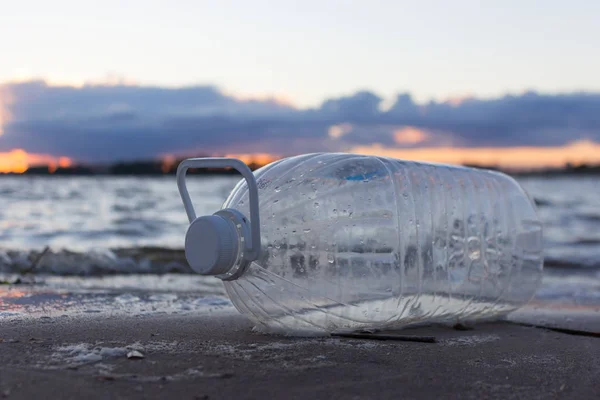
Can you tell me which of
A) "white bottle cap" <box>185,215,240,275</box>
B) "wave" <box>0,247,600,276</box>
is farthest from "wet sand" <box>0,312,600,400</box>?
"wave" <box>0,247,600,276</box>

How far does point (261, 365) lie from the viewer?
2.27 meters

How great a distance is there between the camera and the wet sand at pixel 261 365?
1.98 meters

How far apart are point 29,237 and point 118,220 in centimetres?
234

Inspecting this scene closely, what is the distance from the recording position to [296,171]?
2770mm

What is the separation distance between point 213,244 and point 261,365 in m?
0.43

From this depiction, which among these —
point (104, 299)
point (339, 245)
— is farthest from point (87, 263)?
point (339, 245)

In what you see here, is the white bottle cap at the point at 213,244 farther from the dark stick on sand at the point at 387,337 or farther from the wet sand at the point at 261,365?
the dark stick on sand at the point at 387,337

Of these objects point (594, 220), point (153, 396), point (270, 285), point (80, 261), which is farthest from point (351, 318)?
point (594, 220)

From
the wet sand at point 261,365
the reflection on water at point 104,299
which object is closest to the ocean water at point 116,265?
the reflection on water at point 104,299

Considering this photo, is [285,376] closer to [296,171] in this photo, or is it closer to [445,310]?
[296,171]

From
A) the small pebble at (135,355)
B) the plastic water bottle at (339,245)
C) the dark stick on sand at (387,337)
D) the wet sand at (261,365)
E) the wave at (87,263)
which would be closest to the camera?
the wet sand at (261,365)

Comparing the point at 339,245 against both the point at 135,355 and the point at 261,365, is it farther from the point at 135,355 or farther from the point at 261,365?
the point at 135,355

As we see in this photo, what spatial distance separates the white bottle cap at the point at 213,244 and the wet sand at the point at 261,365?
30cm

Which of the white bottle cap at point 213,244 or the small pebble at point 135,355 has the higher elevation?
the white bottle cap at point 213,244
